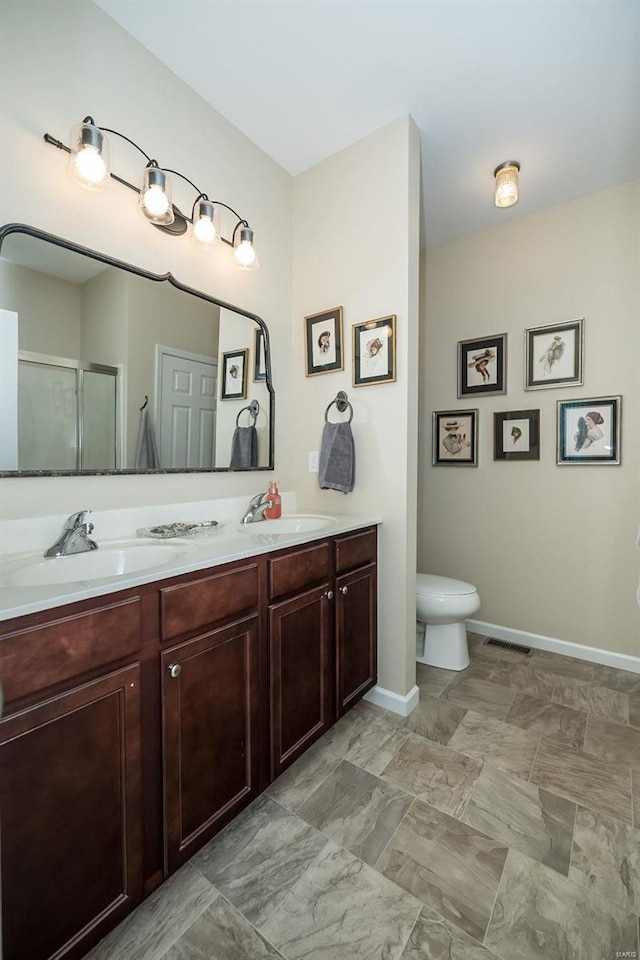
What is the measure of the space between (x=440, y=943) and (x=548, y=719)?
116 cm

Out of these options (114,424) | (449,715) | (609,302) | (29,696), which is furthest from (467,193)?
(29,696)

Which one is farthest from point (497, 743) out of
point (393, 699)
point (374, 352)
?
point (374, 352)

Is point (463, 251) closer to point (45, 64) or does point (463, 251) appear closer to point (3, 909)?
point (45, 64)

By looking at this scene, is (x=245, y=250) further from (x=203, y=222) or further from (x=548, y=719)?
(x=548, y=719)

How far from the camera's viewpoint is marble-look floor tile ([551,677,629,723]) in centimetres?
189

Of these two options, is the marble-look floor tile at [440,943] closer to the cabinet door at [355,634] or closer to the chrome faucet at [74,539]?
the cabinet door at [355,634]

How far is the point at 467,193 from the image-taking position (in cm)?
236

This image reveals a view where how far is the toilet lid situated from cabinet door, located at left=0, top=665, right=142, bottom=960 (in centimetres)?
166

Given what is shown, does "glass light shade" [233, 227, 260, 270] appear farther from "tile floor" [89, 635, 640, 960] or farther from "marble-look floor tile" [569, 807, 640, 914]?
"marble-look floor tile" [569, 807, 640, 914]

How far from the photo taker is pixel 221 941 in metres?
0.99

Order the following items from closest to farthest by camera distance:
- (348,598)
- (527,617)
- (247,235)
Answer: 1. (348,598)
2. (247,235)
3. (527,617)

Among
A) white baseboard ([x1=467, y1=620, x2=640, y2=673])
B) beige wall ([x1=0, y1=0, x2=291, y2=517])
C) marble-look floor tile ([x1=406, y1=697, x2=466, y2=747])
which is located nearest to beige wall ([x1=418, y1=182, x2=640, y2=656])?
white baseboard ([x1=467, y1=620, x2=640, y2=673])

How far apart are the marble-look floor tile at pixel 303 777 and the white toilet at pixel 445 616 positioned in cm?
91

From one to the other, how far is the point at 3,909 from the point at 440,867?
1.09 meters
